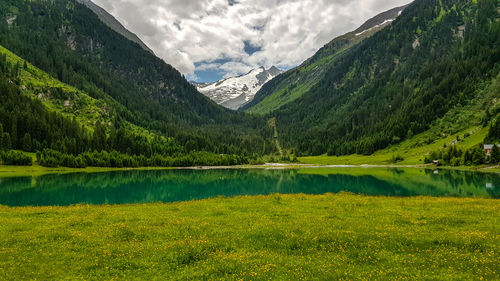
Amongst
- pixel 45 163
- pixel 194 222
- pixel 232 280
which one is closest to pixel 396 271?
pixel 232 280

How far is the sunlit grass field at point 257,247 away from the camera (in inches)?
569

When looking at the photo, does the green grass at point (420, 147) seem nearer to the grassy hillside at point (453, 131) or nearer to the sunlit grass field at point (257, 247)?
the grassy hillside at point (453, 131)

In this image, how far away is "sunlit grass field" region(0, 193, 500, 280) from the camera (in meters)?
14.5

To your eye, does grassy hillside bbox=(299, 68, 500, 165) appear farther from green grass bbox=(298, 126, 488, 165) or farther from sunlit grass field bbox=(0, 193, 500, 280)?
sunlit grass field bbox=(0, 193, 500, 280)

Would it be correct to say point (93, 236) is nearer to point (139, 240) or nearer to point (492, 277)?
point (139, 240)

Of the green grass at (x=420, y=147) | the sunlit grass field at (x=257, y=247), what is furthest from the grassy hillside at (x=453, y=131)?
the sunlit grass field at (x=257, y=247)

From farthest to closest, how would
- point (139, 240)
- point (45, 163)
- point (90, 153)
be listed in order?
point (90, 153), point (45, 163), point (139, 240)

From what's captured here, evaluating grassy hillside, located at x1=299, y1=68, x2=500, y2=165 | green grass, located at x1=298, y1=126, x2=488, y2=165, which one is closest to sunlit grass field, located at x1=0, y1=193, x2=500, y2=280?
green grass, located at x1=298, y1=126, x2=488, y2=165

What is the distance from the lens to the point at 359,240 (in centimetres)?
1933

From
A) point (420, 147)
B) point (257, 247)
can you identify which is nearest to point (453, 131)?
point (420, 147)

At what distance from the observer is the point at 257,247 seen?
1864 centimetres

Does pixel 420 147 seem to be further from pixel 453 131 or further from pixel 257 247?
pixel 257 247

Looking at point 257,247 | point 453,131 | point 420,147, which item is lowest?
point 420,147

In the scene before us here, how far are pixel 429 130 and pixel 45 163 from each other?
771ft
